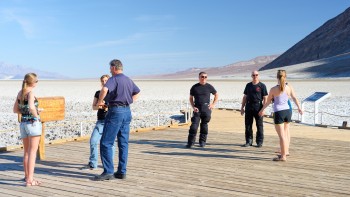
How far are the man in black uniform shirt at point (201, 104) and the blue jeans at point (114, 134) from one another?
2.89 m

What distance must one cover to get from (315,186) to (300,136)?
512 centimetres

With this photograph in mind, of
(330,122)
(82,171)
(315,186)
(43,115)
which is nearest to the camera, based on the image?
(315,186)

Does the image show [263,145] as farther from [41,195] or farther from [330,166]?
[41,195]

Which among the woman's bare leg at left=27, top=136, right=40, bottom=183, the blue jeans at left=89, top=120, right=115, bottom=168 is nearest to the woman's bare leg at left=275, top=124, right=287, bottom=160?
the blue jeans at left=89, top=120, right=115, bottom=168

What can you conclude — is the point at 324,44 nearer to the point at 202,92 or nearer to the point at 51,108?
the point at 202,92

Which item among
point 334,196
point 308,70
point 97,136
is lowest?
point 334,196

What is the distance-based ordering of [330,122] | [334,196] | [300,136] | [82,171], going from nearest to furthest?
1. [334,196]
2. [82,171]
3. [300,136]
4. [330,122]

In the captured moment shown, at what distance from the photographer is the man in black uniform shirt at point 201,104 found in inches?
367

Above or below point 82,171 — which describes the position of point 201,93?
above

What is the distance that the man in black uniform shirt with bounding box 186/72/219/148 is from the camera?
933 centimetres

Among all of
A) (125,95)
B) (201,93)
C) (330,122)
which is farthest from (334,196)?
(330,122)

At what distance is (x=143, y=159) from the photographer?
815cm

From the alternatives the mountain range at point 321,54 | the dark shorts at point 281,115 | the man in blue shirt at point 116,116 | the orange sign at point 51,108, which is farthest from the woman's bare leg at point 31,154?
the mountain range at point 321,54

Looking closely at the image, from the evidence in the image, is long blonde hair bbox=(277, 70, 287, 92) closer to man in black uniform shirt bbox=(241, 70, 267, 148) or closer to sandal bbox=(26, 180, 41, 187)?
man in black uniform shirt bbox=(241, 70, 267, 148)
